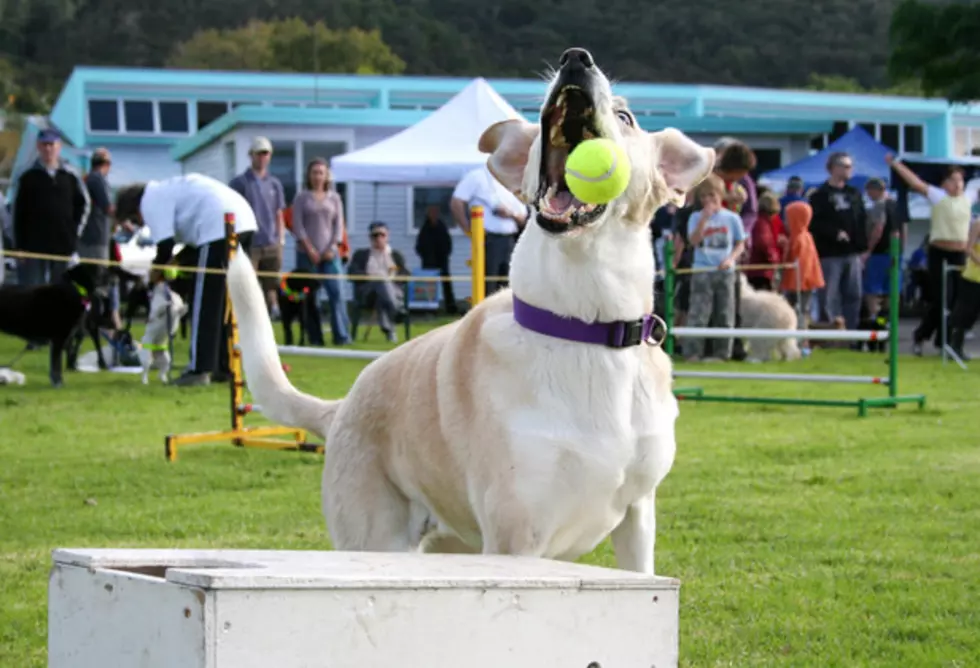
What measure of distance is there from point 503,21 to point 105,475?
69.8 metres

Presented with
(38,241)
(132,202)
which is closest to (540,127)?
(38,241)

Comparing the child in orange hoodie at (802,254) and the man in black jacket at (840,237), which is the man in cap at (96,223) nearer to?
the child in orange hoodie at (802,254)

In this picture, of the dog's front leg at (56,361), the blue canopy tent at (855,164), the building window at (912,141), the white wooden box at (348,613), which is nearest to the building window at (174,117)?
the blue canopy tent at (855,164)

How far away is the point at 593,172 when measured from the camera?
11.3ft

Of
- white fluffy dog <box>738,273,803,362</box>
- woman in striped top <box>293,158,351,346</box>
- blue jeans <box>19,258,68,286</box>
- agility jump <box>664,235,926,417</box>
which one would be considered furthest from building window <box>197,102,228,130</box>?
agility jump <box>664,235,926,417</box>

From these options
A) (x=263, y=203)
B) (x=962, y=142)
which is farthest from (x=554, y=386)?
(x=962, y=142)

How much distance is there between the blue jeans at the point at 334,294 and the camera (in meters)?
16.8

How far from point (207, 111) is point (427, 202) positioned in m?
13.4

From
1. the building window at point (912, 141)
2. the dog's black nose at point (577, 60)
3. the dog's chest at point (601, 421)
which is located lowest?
the dog's chest at point (601, 421)

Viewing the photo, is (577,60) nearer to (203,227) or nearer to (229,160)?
(203,227)

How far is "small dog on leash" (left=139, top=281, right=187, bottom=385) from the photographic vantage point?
523 inches

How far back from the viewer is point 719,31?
71.7 meters

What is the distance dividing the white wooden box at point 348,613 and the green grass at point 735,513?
5.11 feet

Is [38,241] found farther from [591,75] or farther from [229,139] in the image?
[229,139]
